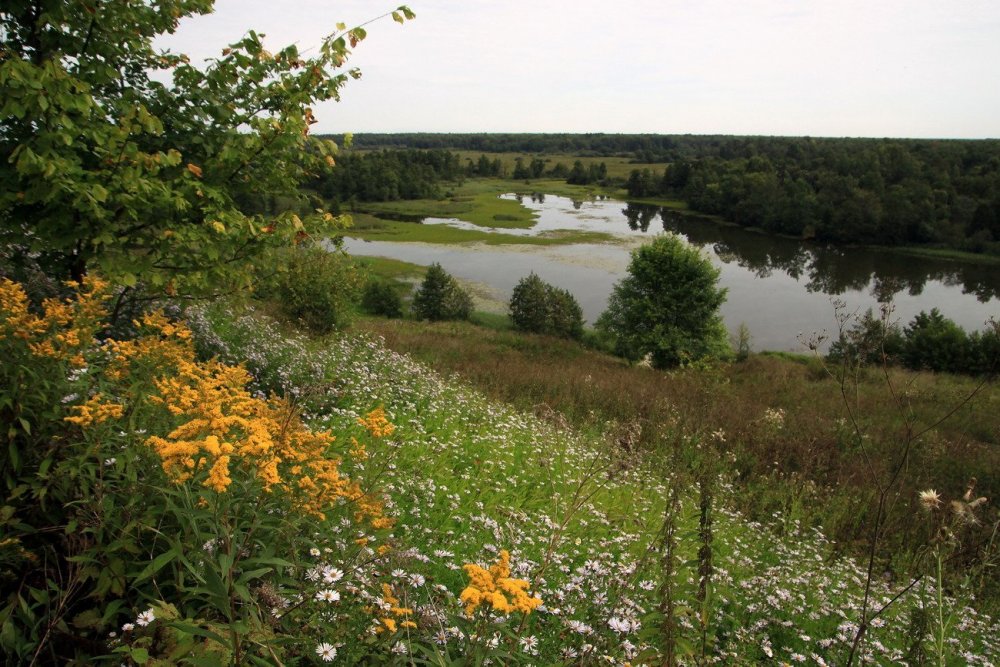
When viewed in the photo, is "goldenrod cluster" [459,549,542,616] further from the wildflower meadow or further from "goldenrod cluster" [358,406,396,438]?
"goldenrod cluster" [358,406,396,438]

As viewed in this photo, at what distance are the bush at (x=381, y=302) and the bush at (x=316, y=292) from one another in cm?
2350

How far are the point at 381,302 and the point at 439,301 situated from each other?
453cm

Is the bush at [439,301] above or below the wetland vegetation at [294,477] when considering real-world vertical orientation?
below

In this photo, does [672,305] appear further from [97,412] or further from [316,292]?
[97,412]

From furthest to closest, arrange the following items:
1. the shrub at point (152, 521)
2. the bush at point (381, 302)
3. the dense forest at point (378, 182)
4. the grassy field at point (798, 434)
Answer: the dense forest at point (378, 182) → the bush at point (381, 302) → the grassy field at point (798, 434) → the shrub at point (152, 521)

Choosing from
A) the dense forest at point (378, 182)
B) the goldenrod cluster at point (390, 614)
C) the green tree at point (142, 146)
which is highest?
the dense forest at point (378, 182)

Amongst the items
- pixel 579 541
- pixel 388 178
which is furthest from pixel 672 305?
pixel 388 178

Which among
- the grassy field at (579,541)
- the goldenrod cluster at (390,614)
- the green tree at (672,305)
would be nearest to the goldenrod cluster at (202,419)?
the grassy field at (579,541)

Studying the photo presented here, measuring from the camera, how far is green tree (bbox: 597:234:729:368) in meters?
29.5

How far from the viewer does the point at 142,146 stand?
5.21m

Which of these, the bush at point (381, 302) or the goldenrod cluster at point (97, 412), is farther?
the bush at point (381, 302)

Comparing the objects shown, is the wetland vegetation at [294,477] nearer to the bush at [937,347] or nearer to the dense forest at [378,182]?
the bush at [937,347]

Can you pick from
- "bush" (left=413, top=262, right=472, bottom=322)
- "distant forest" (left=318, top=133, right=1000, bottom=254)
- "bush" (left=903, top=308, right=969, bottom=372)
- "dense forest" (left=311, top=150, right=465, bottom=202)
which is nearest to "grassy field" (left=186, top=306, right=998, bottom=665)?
"bush" (left=413, top=262, right=472, bottom=322)

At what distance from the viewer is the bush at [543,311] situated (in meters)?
34.8
